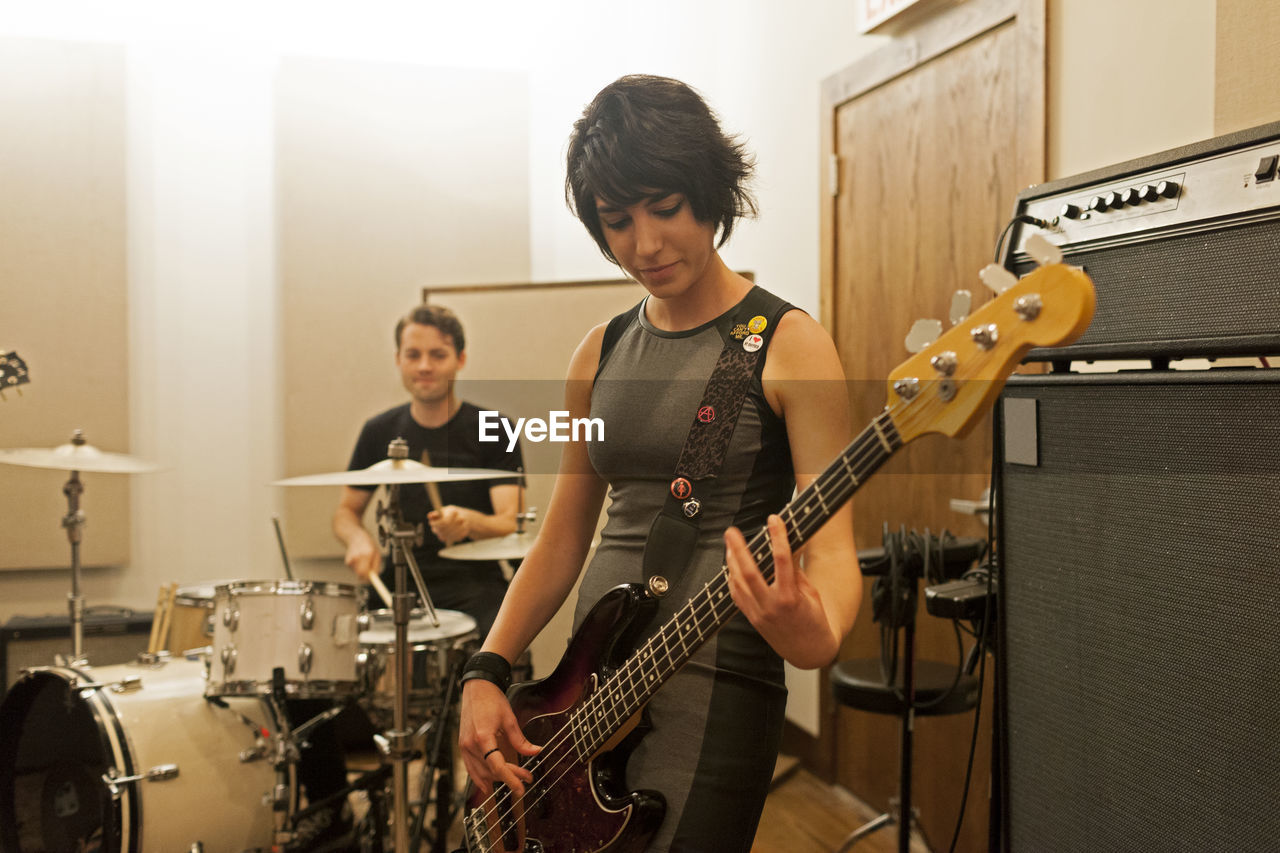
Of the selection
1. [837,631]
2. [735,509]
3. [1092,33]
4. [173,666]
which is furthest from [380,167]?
[837,631]

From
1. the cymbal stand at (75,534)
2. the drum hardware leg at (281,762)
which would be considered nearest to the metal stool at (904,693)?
the drum hardware leg at (281,762)

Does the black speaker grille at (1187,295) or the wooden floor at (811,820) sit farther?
the wooden floor at (811,820)

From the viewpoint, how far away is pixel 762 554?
37.3 inches


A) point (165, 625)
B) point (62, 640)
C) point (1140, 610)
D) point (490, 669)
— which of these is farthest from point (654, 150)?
point (62, 640)

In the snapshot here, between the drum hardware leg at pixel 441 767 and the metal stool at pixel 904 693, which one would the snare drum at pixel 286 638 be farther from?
the metal stool at pixel 904 693

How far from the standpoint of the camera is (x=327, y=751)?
2.55 metres

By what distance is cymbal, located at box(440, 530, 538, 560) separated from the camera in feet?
7.30

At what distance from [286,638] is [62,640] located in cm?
131

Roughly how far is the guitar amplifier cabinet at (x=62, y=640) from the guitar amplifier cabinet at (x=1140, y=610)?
107 inches

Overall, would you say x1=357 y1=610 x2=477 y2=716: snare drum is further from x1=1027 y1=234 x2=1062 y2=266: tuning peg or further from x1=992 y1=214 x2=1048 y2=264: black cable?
x1=1027 y1=234 x2=1062 y2=266: tuning peg

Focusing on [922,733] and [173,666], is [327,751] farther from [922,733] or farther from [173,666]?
[922,733]

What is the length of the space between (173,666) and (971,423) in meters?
2.25

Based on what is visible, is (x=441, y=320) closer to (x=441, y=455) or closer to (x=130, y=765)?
(x=441, y=455)

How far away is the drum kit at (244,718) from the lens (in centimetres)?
212
